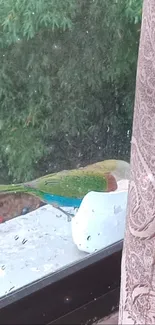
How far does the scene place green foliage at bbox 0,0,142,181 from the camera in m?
0.82

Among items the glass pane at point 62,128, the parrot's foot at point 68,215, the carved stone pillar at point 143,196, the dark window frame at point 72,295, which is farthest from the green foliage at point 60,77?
the carved stone pillar at point 143,196

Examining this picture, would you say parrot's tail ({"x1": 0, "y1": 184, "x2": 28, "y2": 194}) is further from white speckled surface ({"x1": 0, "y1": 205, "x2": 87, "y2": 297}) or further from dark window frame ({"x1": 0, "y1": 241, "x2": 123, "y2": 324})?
dark window frame ({"x1": 0, "y1": 241, "x2": 123, "y2": 324})

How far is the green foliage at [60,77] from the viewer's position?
816 millimetres

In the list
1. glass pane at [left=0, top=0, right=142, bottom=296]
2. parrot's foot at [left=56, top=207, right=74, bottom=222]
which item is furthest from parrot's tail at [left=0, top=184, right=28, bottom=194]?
parrot's foot at [left=56, top=207, right=74, bottom=222]

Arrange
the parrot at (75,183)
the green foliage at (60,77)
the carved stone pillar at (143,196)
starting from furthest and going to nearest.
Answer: the parrot at (75,183), the green foliage at (60,77), the carved stone pillar at (143,196)

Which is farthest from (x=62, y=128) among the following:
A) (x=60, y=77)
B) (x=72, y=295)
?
(x=72, y=295)

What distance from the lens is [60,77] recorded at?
88cm

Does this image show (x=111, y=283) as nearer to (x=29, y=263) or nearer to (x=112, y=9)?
(x=29, y=263)

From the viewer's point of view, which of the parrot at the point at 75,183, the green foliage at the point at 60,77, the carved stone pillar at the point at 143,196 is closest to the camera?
the carved stone pillar at the point at 143,196

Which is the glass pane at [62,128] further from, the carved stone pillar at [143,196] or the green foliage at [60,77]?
the carved stone pillar at [143,196]

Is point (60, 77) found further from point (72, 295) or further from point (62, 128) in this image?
point (72, 295)

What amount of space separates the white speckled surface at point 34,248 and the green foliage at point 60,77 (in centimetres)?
12

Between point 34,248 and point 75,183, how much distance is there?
0.14 meters

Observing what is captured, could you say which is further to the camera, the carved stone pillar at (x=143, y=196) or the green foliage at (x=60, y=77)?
the green foliage at (x=60, y=77)
